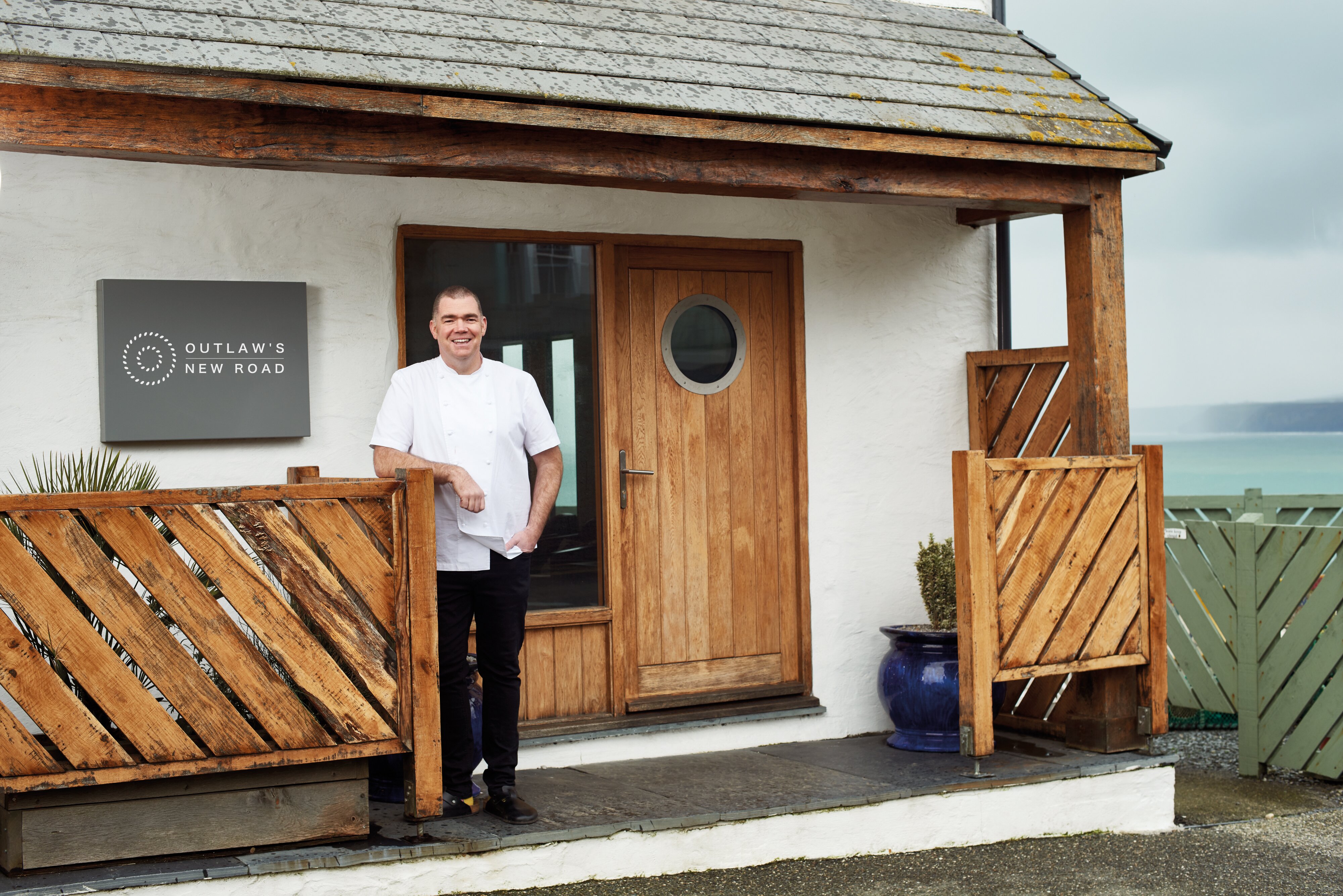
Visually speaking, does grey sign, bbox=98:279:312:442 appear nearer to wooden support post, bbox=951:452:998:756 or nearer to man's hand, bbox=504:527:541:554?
man's hand, bbox=504:527:541:554

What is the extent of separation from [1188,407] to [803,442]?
415 centimetres

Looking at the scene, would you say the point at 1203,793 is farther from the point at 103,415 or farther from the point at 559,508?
the point at 103,415

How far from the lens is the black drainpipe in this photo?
272 inches

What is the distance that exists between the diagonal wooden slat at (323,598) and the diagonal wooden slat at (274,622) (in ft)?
0.14

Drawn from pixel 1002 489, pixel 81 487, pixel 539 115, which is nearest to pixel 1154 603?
pixel 1002 489

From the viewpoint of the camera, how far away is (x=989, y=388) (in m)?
6.83

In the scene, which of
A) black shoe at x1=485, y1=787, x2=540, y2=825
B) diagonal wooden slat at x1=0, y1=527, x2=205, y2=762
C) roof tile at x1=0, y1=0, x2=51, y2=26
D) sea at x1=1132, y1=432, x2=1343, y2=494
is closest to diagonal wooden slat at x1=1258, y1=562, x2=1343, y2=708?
Answer: sea at x1=1132, y1=432, x2=1343, y2=494

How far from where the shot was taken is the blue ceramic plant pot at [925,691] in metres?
5.84

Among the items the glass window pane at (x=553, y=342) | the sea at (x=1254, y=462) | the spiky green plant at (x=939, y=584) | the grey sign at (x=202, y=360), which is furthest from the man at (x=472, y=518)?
the sea at (x=1254, y=462)

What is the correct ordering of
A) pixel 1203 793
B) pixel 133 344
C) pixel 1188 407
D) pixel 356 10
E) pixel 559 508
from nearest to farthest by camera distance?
pixel 356 10 → pixel 133 344 → pixel 559 508 → pixel 1203 793 → pixel 1188 407

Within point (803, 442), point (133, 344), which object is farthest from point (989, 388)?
point (133, 344)

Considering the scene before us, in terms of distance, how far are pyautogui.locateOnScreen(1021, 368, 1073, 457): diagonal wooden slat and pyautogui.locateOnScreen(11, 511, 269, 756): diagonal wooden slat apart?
3.91 metres

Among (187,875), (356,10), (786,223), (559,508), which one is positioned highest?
(356,10)

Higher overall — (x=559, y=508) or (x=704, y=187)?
(x=704, y=187)
